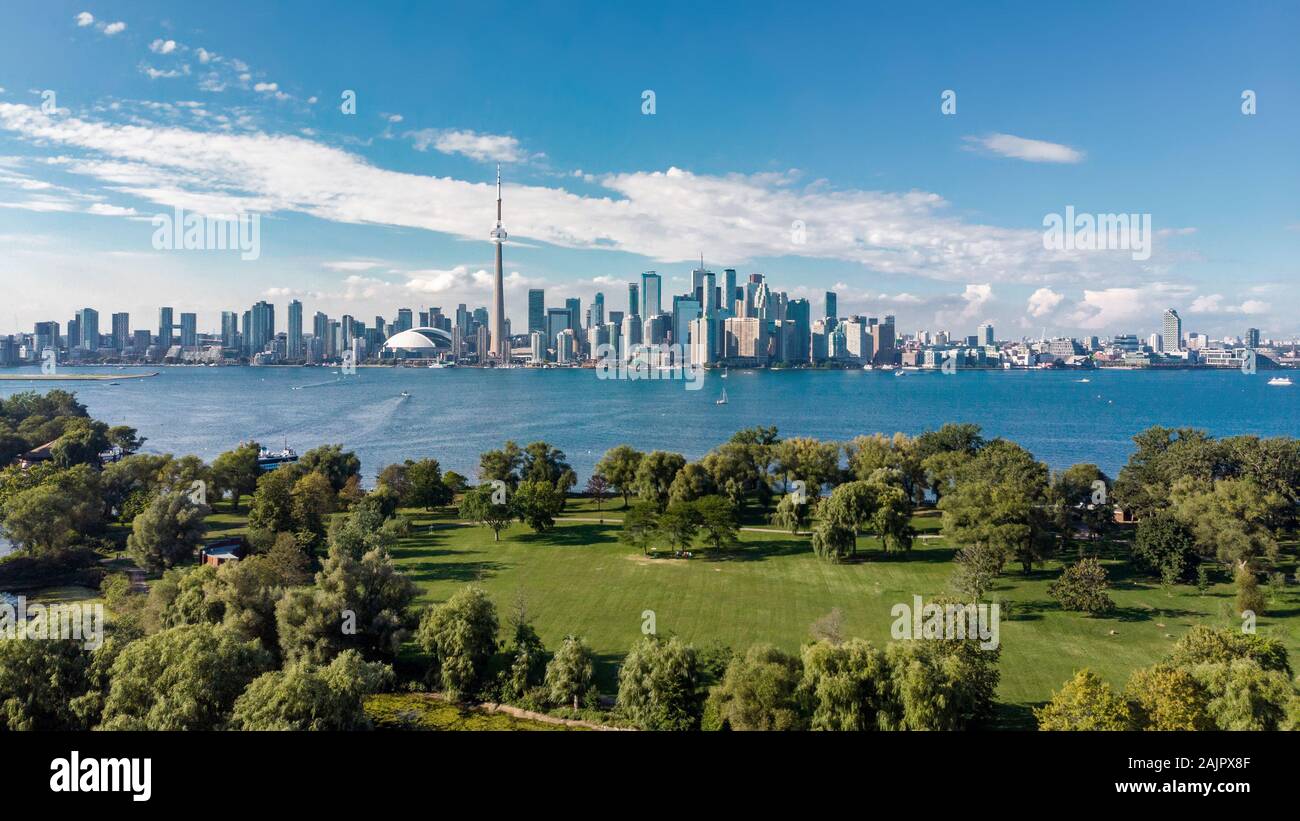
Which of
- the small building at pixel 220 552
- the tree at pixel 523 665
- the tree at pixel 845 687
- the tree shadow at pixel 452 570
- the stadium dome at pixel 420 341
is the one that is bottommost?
the tree shadow at pixel 452 570

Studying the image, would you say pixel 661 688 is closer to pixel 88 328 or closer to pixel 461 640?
pixel 461 640

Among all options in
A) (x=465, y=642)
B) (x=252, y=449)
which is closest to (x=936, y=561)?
(x=465, y=642)

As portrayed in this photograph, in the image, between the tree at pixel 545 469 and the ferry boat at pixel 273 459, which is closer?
the tree at pixel 545 469

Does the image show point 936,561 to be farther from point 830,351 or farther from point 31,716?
point 830,351

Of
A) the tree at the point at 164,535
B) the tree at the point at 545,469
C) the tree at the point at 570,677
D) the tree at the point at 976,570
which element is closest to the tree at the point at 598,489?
the tree at the point at 545,469

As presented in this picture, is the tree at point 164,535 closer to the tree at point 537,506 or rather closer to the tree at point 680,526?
the tree at point 537,506

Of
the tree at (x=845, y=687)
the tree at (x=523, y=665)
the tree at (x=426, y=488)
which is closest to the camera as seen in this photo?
the tree at (x=845, y=687)

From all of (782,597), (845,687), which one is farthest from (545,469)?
(845,687)
